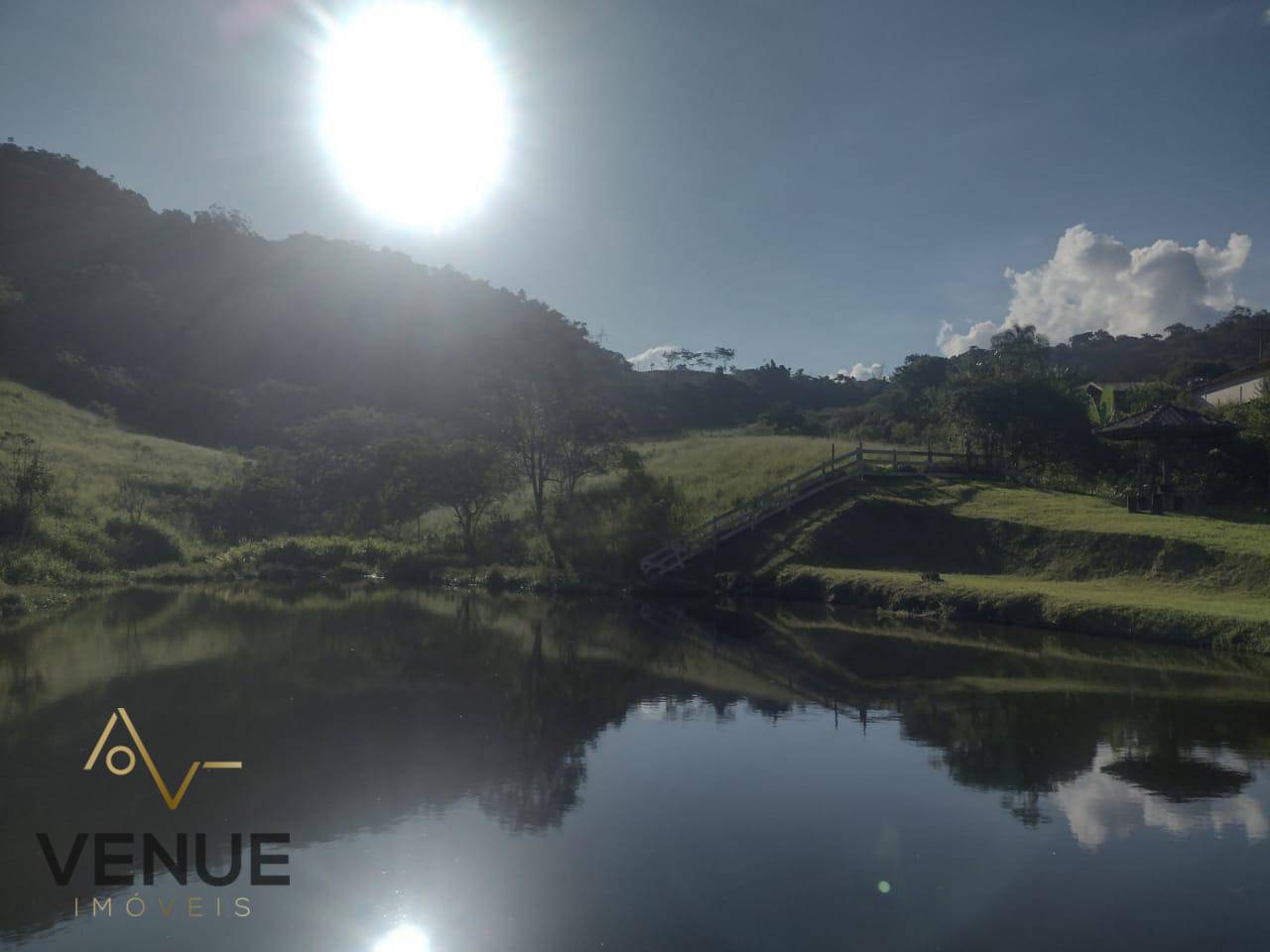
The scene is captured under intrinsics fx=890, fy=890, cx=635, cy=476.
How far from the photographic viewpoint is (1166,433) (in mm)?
34438

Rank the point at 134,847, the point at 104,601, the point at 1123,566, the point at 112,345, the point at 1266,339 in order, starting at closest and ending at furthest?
the point at 134,847
the point at 1123,566
the point at 104,601
the point at 112,345
the point at 1266,339

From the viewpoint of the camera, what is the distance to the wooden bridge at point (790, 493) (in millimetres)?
38000

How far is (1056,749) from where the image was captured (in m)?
14.5

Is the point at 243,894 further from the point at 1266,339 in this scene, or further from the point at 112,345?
the point at 1266,339

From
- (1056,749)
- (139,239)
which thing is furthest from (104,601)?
(139,239)

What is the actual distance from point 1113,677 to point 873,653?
5.66 metres

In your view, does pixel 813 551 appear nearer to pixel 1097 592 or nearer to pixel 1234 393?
pixel 1097 592

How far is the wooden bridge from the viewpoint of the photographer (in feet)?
125

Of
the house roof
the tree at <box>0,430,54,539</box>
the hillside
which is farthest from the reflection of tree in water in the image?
the house roof

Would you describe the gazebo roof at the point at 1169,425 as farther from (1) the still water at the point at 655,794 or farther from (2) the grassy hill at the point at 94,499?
(2) the grassy hill at the point at 94,499

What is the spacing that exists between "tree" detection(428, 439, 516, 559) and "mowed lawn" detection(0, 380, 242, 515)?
16.4m

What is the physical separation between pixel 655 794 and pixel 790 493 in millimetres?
28622

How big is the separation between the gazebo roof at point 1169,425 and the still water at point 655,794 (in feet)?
47.1

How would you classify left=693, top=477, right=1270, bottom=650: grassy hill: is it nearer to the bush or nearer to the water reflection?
the water reflection
